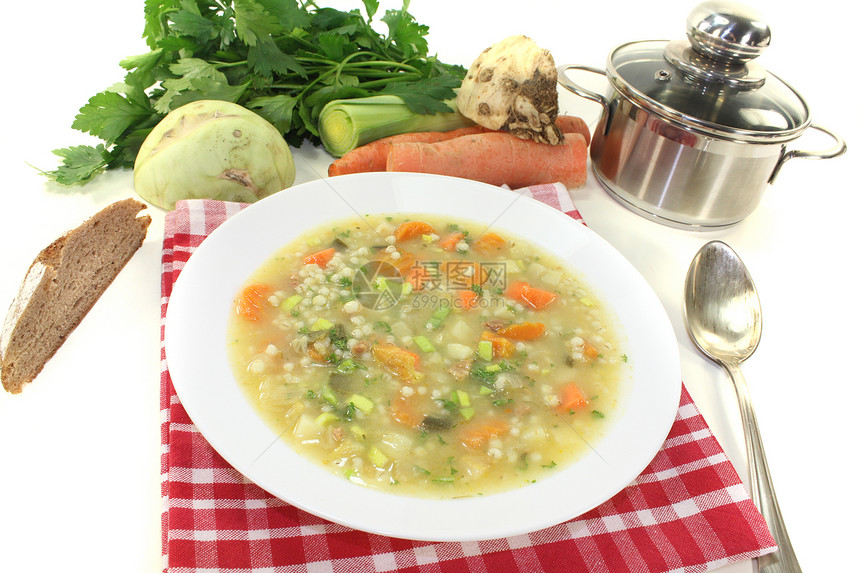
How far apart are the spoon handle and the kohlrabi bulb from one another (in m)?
2.50

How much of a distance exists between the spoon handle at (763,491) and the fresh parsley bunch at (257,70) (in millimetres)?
2484

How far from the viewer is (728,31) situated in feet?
Result: 10.3

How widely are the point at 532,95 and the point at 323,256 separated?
1615 millimetres

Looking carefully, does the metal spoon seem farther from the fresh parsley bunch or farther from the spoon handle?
the fresh parsley bunch

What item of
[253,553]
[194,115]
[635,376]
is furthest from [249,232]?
[635,376]

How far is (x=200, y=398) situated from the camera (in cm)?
204

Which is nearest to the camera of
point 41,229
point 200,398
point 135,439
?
point 200,398

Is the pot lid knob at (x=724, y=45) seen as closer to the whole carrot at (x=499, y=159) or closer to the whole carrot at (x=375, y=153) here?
the whole carrot at (x=499, y=159)

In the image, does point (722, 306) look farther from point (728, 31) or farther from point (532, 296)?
point (728, 31)

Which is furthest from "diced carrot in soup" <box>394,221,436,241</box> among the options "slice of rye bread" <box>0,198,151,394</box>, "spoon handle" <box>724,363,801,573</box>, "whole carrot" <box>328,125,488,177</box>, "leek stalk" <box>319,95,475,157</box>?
"spoon handle" <box>724,363,801,573</box>

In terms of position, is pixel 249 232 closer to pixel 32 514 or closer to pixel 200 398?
pixel 200 398

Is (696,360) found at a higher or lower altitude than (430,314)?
lower

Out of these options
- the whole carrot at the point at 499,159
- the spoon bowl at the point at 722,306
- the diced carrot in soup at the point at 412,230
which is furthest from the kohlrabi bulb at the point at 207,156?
the spoon bowl at the point at 722,306

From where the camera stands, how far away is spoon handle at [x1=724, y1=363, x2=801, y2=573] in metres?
2.06
